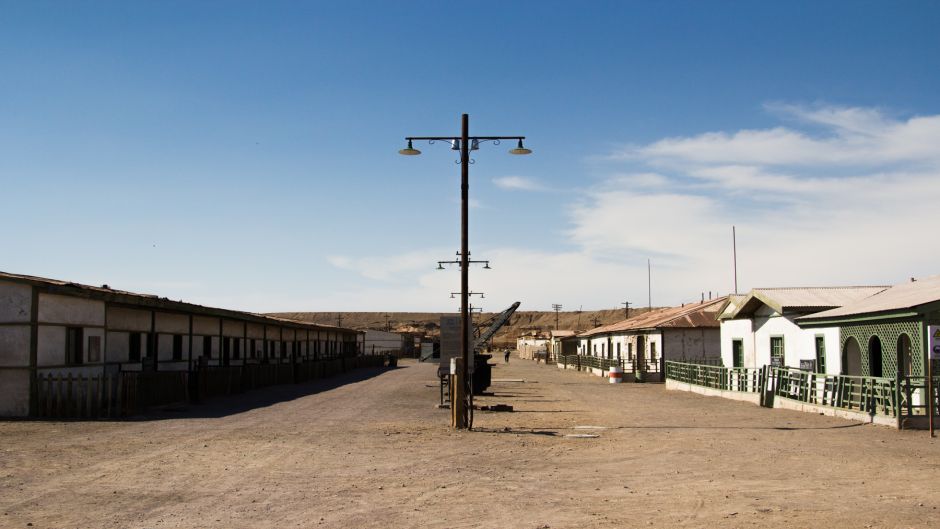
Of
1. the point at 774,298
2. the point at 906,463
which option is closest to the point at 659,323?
the point at 774,298

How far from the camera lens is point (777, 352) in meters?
26.7

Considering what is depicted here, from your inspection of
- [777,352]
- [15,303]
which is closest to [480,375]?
[777,352]

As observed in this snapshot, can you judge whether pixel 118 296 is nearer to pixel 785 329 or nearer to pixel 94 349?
pixel 94 349

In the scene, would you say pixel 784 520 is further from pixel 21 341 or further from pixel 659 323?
pixel 659 323

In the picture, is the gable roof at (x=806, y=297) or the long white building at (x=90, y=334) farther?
the gable roof at (x=806, y=297)

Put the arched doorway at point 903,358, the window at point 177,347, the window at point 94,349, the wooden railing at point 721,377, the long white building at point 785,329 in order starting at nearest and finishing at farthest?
the arched doorway at point 903,358 → the window at point 94,349 → the long white building at point 785,329 → the wooden railing at point 721,377 → the window at point 177,347

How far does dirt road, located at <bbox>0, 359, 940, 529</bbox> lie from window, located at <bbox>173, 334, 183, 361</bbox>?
33.2 feet

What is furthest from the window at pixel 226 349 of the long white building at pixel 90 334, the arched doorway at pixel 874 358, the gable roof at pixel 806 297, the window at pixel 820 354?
the arched doorway at pixel 874 358

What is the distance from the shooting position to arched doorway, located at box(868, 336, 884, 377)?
20234mm

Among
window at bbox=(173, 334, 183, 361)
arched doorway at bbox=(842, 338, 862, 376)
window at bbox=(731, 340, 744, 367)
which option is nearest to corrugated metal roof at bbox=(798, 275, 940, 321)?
arched doorway at bbox=(842, 338, 862, 376)

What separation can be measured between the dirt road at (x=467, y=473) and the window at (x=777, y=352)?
6.19m

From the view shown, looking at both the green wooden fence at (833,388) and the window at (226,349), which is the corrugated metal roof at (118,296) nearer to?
the window at (226,349)

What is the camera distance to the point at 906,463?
11922 millimetres

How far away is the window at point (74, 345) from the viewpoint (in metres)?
21.2
